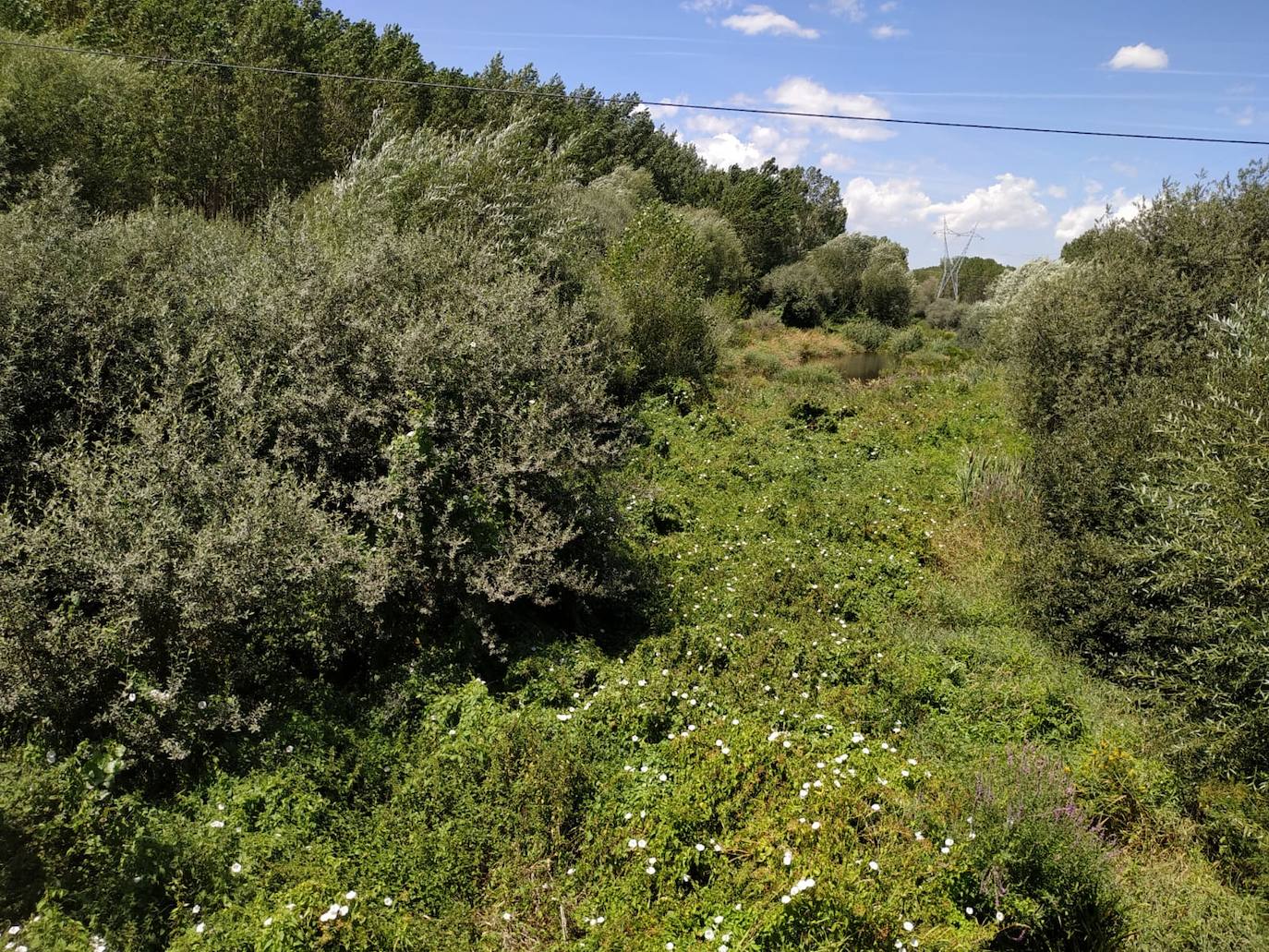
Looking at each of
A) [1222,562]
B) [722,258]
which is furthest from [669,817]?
[722,258]

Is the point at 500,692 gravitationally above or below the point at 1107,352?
below

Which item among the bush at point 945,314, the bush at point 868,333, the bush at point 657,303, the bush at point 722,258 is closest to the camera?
the bush at point 657,303

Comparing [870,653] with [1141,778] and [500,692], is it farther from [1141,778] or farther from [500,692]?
[500,692]

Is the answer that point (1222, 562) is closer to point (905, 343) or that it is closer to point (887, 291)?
point (905, 343)

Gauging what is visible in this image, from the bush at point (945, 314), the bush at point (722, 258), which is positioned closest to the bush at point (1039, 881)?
the bush at point (722, 258)

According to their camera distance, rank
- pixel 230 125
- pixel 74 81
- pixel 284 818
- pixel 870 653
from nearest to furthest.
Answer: pixel 284 818 → pixel 870 653 → pixel 74 81 → pixel 230 125

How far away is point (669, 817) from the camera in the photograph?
4.30m

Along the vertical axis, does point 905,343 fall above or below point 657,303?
above

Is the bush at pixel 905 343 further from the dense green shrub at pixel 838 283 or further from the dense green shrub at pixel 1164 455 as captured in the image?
the dense green shrub at pixel 1164 455

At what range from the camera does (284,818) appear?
4.33 metres

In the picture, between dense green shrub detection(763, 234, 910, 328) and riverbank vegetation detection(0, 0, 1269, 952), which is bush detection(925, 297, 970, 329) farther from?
riverbank vegetation detection(0, 0, 1269, 952)

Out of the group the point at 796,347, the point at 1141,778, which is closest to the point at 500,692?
the point at 1141,778

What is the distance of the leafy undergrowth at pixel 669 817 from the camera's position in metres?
3.68

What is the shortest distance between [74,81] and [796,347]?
2706cm
